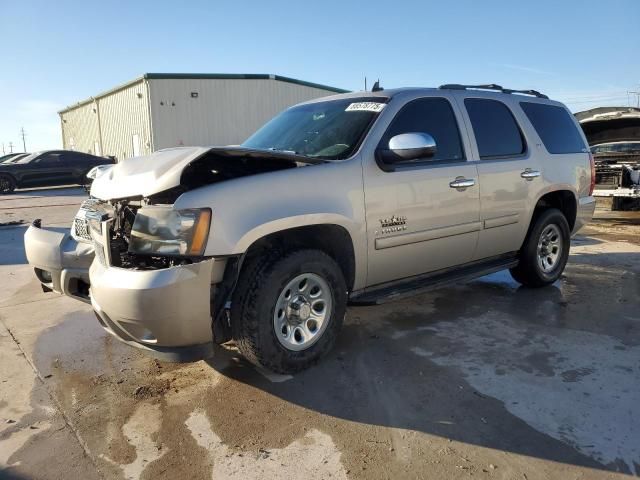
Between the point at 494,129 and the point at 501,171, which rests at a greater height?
the point at 494,129

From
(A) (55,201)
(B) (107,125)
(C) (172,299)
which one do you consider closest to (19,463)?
(C) (172,299)

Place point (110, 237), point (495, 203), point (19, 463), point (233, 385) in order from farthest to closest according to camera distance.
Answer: point (495, 203)
point (233, 385)
point (110, 237)
point (19, 463)

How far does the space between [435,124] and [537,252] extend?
1921mm

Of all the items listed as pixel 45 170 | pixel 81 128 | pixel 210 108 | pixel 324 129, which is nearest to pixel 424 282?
pixel 324 129

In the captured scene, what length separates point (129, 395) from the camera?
3320mm

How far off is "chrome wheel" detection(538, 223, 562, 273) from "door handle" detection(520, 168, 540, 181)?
0.65 m

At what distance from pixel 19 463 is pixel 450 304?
3676mm

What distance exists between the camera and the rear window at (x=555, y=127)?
17.3 feet

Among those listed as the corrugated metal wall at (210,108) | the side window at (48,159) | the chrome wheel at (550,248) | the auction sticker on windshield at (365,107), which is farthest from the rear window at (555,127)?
the corrugated metal wall at (210,108)

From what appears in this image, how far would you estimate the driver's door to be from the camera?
12.3 ft

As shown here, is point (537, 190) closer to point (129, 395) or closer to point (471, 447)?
point (471, 447)

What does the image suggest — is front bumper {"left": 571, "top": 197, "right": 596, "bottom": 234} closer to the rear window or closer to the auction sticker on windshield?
the rear window

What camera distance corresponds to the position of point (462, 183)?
14.1ft

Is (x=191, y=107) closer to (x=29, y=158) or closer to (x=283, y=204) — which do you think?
(x=29, y=158)
